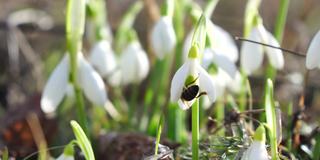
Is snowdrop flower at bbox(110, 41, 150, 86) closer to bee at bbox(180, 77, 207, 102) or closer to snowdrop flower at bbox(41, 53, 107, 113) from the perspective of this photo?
snowdrop flower at bbox(41, 53, 107, 113)

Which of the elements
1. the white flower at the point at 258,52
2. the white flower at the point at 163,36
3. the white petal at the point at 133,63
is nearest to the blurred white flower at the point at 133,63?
the white petal at the point at 133,63

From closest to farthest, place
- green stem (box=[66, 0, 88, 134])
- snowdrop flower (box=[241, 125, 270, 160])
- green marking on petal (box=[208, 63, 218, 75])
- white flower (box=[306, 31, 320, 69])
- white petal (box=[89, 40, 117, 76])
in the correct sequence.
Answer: snowdrop flower (box=[241, 125, 270, 160])
white flower (box=[306, 31, 320, 69])
green stem (box=[66, 0, 88, 134])
green marking on petal (box=[208, 63, 218, 75])
white petal (box=[89, 40, 117, 76])

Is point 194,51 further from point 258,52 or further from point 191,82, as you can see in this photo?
point 258,52

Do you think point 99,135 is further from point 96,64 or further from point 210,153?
point 210,153

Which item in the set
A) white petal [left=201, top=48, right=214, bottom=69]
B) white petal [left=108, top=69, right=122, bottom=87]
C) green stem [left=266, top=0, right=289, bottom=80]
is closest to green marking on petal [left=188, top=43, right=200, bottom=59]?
white petal [left=201, top=48, right=214, bottom=69]

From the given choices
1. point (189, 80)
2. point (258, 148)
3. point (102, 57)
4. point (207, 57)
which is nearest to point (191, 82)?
point (189, 80)
